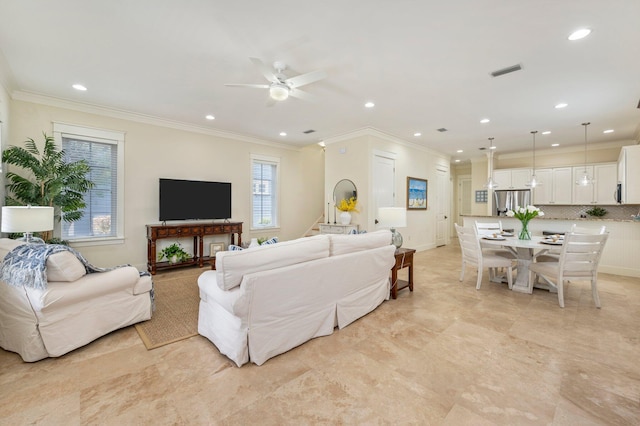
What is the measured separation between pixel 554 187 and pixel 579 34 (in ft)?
19.6

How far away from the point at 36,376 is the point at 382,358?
98.2 inches

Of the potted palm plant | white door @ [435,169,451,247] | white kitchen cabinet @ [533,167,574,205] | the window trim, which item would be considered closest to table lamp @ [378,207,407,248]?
the window trim

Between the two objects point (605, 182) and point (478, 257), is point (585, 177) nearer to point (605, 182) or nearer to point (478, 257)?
point (605, 182)

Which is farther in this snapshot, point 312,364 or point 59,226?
point 59,226

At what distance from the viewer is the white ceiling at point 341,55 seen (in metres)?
2.21

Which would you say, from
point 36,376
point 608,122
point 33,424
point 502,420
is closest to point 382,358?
point 502,420

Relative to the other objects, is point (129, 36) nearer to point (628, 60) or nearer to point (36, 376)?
point (36, 376)

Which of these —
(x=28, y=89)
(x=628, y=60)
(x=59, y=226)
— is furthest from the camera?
(x=59, y=226)

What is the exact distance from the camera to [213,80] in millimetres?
3459

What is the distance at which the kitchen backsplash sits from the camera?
631cm

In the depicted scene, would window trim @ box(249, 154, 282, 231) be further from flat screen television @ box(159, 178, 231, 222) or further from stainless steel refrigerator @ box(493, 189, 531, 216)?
stainless steel refrigerator @ box(493, 189, 531, 216)

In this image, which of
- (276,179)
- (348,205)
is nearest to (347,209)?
(348,205)

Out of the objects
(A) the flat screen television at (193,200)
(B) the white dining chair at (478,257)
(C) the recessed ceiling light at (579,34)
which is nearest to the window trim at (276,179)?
(A) the flat screen television at (193,200)

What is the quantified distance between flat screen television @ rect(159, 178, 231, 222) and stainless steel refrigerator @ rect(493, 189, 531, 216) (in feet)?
23.8
